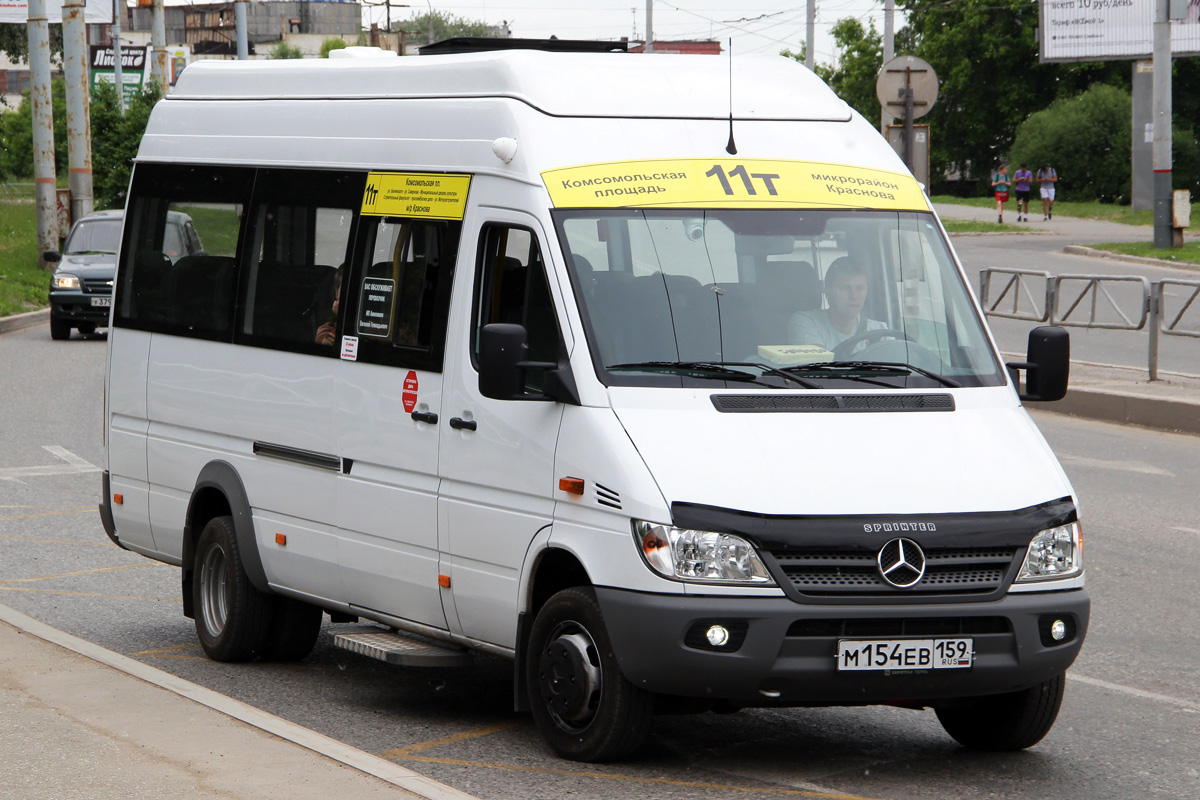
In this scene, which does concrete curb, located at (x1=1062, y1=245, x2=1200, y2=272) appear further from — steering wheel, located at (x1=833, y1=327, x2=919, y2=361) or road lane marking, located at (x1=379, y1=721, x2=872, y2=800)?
road lane marking, located at (x1=379, y1=721, x2=872, y2=800)

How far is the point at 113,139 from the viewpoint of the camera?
46938mm

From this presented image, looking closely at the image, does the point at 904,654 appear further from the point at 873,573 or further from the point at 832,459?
the point at 832,459

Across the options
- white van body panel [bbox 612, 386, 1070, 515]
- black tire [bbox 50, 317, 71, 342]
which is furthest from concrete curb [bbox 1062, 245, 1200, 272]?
white van body panel [bbox 612, 386, 1070, 515]

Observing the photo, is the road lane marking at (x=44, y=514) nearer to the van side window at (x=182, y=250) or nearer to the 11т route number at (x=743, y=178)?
the van side window at (x=182, y=250)

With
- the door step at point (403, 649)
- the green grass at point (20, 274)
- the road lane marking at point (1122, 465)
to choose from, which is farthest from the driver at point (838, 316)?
the green grass at point (20, 274)

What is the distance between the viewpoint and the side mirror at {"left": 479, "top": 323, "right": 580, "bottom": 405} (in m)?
5.94

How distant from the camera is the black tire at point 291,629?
8.15 metres

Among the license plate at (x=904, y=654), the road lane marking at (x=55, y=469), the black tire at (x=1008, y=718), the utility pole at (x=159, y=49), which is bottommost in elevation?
the road lane marking at (x=55, y=469)

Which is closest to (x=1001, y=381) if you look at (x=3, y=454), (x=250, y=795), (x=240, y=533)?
(x=250, y=795)

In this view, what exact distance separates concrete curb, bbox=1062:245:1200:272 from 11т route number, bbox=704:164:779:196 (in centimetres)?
2801

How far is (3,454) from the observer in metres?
15.2

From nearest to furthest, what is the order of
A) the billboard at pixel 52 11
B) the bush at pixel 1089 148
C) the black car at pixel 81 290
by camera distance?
the black car at pixel 81 290 → the billboard at pixel 52 11 → the bush at pixel 1089 148

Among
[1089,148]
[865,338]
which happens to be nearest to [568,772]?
[865,338]

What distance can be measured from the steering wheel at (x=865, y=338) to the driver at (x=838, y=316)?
11mm
